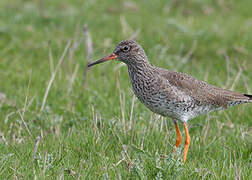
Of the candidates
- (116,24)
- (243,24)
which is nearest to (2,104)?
(116,24)

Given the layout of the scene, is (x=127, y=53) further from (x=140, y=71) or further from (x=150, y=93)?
(x=150, y=93)

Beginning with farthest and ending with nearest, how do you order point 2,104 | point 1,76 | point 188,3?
1. point 188,3
2. point 1,76
3. point 2,104

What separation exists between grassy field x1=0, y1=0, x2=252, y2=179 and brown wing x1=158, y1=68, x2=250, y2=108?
0.28m

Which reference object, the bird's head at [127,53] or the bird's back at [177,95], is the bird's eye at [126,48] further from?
the bird's back at [177,95]

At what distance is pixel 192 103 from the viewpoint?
5.47m

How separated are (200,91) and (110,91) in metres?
1.90

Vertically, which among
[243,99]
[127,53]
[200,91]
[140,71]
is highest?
[127,53]

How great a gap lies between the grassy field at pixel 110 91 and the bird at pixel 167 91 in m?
0.24

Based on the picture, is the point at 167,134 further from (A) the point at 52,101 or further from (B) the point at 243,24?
(B) the point at 243,24

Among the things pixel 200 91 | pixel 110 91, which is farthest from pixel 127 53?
pixel 110 91

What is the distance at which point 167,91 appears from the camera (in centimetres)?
523

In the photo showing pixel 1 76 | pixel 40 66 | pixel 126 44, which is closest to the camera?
pixel 126 44

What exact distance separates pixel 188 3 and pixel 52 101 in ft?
22.6

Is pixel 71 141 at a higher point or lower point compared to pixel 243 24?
lower
